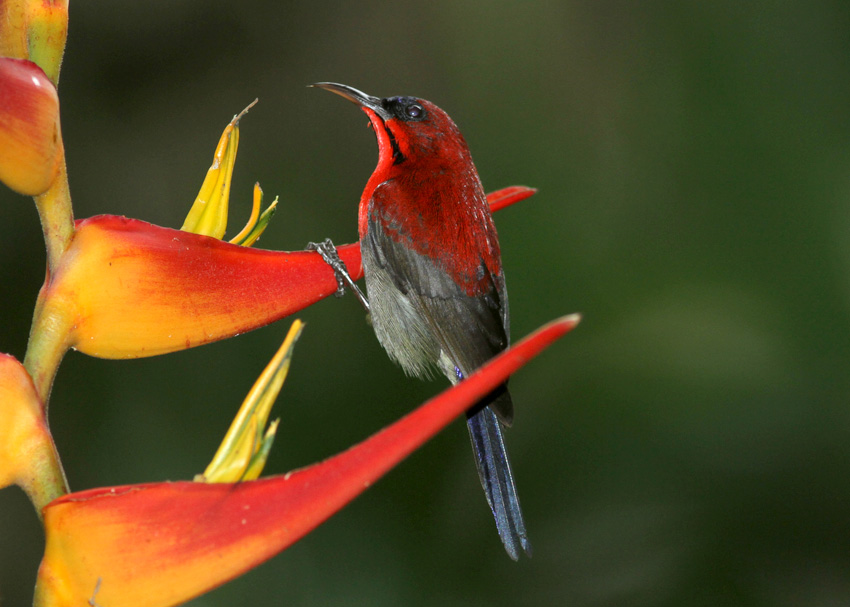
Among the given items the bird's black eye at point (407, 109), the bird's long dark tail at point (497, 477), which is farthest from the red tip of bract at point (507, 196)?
the bird's black eye at point (407, 109)

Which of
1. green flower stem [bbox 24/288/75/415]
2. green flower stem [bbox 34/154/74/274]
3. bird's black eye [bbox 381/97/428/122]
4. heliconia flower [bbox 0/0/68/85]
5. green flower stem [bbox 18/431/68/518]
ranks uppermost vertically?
heliconia flower [bbox 0/0/68/85]

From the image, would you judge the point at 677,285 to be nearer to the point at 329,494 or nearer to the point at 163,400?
the point at 163,400

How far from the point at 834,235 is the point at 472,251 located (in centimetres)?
80

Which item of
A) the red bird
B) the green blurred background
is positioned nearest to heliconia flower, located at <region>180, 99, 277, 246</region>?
the red bird

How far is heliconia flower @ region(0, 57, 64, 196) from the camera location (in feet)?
1.15

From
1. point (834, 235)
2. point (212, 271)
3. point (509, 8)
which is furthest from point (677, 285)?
point (212, 271)

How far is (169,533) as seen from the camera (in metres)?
0.38

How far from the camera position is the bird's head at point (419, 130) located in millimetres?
983

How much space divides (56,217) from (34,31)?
0.29 feet

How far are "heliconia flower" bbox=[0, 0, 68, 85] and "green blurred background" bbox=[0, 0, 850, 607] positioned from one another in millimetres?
1060

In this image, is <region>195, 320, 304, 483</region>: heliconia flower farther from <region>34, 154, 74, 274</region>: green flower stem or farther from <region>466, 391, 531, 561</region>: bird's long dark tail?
<region>466, 391, 531, 561</region>: bird's long dark tail

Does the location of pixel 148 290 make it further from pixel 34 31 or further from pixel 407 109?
pixel 407 109

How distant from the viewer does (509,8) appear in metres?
1.56

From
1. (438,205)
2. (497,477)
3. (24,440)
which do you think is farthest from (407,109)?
(24,440)
